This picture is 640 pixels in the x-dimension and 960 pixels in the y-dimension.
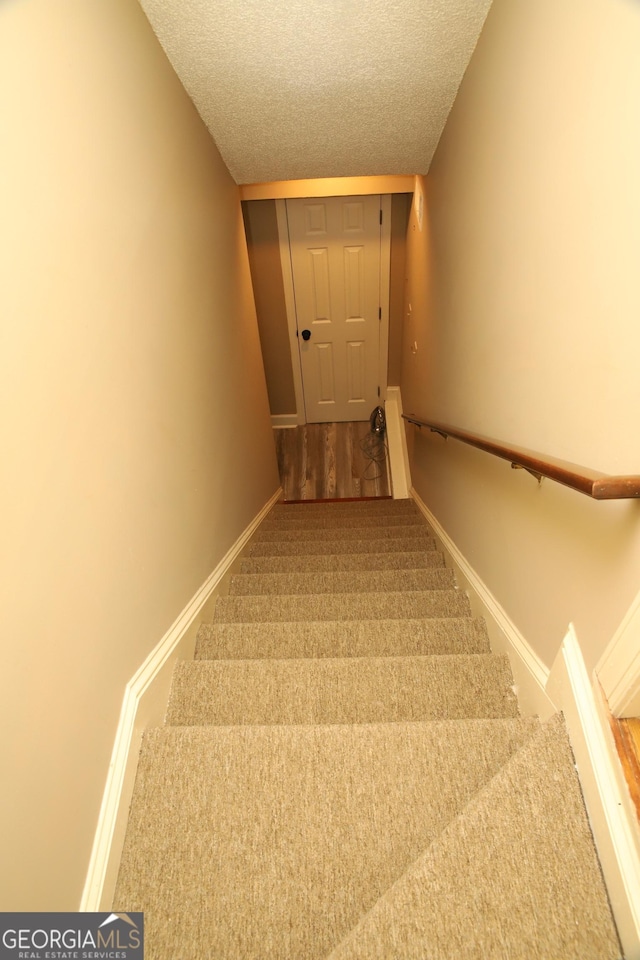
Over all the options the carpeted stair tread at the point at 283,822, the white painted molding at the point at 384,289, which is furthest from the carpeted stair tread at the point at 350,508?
the carpeted stair tread at the point at 283,822

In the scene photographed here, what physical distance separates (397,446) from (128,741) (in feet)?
13.6

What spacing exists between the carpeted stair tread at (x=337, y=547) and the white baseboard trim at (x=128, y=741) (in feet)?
3.43

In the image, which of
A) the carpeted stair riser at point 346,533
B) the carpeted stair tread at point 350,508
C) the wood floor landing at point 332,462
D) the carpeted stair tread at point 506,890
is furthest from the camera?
the wood floor landing at point 332,462

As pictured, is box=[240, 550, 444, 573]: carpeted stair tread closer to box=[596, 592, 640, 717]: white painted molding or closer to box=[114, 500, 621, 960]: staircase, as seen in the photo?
box=[114, 500, 621, 960]: staircase

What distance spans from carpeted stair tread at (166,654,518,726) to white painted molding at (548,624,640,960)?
299 mm

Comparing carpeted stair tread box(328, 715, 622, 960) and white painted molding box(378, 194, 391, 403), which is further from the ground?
white painted molding box(378, 194, 391, 403)

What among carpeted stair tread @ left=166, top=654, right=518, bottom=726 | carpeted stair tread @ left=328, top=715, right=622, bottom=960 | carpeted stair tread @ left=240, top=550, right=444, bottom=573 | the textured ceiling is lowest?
carpeted stair tread @ left=240, top=550, right=444, bottom=573

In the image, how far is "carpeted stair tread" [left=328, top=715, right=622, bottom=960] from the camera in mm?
751

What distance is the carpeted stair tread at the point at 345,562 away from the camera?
239cm

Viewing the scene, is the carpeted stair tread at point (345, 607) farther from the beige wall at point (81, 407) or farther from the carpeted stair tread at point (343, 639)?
the beige wall at point (81, 407)

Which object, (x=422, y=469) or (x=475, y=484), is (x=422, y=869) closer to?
(x=475, y=484)

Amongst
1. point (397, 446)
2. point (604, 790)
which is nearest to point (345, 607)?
point (604, 790)

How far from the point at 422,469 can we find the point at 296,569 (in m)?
1.65

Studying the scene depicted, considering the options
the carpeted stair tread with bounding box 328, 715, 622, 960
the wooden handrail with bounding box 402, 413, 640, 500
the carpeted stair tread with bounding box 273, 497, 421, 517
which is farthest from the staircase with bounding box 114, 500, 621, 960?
the carpeted stair tread with bounding box 273, 497, 421, 517
